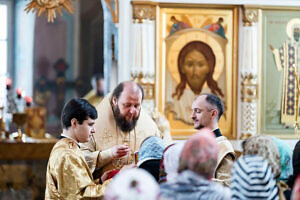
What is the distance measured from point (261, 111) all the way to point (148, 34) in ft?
6.81

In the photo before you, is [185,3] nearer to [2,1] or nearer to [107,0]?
[107,0]

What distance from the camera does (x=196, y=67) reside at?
Result: 9.23 meters

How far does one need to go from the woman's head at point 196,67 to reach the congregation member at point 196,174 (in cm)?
608

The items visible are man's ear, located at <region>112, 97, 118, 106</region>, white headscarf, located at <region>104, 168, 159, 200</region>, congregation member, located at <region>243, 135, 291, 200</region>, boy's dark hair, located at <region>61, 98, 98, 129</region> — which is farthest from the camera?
man's ear, located at <region>112, 97, 118, 106</region>

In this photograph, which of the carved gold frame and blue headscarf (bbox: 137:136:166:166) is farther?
the carved gold frame

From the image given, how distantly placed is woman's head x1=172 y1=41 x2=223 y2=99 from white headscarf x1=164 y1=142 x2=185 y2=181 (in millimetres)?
5657

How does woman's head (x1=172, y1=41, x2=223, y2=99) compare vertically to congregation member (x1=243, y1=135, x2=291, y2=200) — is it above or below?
above

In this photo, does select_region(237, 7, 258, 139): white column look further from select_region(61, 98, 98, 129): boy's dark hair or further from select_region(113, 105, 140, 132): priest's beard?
select_region(61, 98, 98, 129): boy's dark hair

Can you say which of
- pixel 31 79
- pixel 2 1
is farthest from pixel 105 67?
pixel 2 1

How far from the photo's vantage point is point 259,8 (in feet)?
30.1

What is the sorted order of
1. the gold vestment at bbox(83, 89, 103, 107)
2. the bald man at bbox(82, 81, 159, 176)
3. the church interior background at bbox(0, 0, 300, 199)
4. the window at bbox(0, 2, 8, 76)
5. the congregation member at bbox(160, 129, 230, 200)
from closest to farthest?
the congregation member at bbox(160, 129, 230, 200) < the bald man at bbox(82, 81, 159, 176) < the church interior background at bbox(0, 0, 300, 199) < the gold vestment at bbox(83, 89, 103, 107) < the window at bbox(0, 2, 8, 76)

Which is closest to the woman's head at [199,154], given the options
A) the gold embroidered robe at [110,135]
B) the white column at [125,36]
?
the gold embroidered robe at [110,135]

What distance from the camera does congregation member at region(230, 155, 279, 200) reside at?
3291 mm

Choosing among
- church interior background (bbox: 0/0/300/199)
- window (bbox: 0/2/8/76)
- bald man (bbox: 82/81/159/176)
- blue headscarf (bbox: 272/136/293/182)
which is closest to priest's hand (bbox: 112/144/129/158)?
bald man (bbox: 82/81/159/176)
